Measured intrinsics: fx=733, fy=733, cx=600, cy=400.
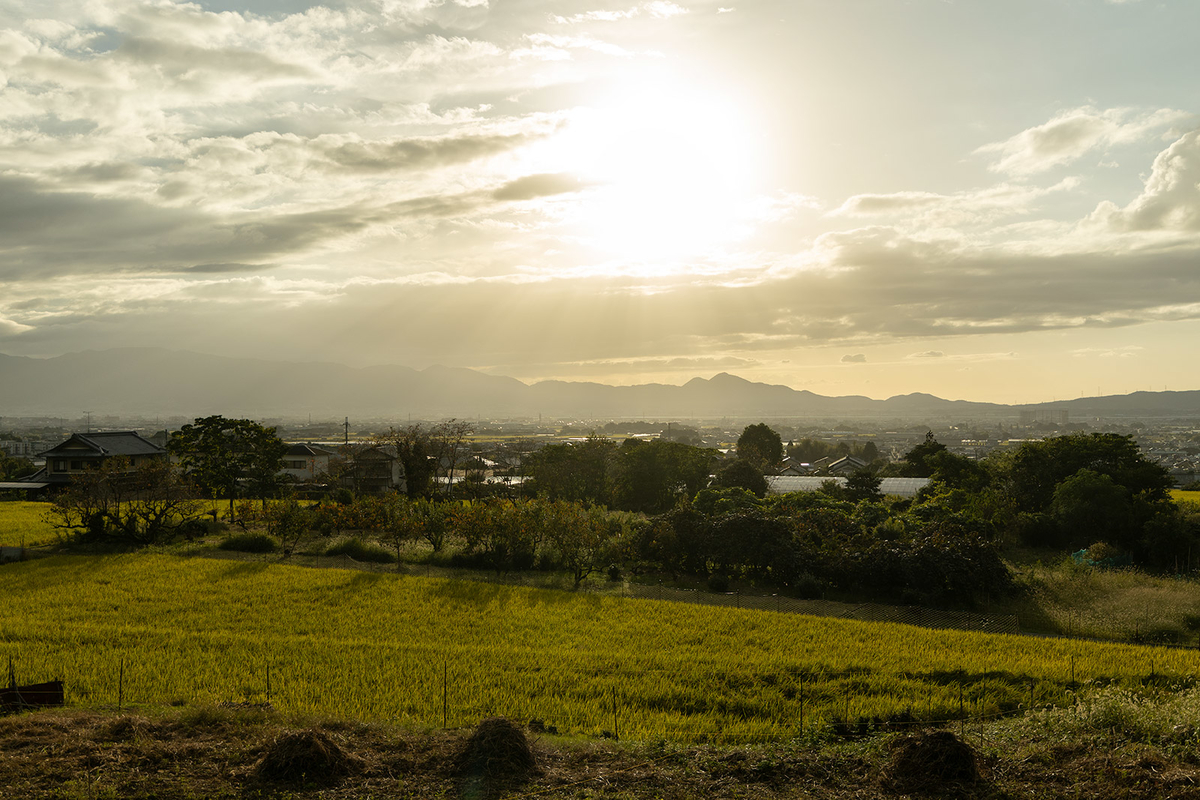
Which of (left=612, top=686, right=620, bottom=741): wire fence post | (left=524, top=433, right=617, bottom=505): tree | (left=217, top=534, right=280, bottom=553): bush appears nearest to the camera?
(left=612, top=686, right=620, bottom=741): wire fence post

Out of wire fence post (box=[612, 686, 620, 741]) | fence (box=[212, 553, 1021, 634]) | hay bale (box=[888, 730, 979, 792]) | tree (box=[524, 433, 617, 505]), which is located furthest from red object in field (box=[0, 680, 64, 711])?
tree (box=[524, 433, 617, 505])

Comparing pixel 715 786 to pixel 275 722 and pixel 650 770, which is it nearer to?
pixel 650 770

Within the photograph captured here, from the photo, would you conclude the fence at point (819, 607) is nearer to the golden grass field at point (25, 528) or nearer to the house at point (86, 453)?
the golden grass field at point (25, 528)

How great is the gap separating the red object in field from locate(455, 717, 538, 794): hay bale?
824 cm

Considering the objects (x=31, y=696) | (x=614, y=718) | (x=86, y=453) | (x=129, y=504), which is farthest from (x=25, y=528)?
(x=614, y=718)

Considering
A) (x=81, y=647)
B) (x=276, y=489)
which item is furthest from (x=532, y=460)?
(x=81, y=647)

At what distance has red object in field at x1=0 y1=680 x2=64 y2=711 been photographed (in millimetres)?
12492

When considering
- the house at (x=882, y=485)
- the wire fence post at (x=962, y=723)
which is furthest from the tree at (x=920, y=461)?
the wire fence post at (x=962, y=723)

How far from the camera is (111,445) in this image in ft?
180

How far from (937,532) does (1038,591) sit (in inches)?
143

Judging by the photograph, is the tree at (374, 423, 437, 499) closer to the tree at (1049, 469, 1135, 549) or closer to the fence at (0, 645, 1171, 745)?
the fence at (0, 645, 1171, 745)

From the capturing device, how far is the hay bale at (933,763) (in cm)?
962

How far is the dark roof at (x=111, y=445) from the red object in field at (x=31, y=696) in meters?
45.2

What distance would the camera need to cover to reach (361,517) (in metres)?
34.9
